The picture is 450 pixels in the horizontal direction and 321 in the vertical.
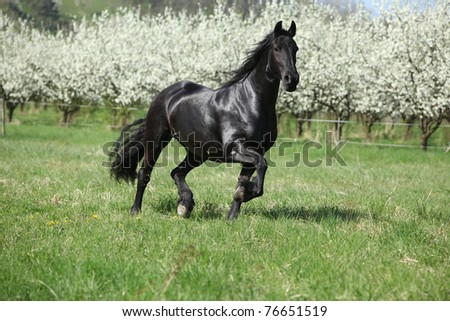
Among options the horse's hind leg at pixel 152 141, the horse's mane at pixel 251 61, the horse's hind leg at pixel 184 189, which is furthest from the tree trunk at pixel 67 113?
the horse's mane at pixel 251 61

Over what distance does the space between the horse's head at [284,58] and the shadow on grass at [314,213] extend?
61.8 inches

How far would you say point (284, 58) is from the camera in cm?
541

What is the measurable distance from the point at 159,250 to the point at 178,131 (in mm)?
2268

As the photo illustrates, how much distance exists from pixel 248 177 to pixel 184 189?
966 millimetres

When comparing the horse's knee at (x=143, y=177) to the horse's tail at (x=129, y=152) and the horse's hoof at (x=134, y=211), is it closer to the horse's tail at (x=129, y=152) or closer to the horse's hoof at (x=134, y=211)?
the horse's hoof at (x=134, y=211)

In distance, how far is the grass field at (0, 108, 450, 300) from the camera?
3.60 meters

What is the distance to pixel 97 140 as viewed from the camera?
1934 cm

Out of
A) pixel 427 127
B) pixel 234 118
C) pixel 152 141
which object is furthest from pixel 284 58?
pixel 427 127

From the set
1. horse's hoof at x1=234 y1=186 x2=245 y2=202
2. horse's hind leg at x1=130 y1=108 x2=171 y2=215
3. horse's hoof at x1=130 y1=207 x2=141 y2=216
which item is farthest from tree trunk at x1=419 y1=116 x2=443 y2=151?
horse's hoof at x1=234 y1=186 x2=245 y2=202

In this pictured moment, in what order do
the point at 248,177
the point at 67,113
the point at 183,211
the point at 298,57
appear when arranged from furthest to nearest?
the point at 67,113, the point at 298,57, the point at 183,211, the point at 248,177

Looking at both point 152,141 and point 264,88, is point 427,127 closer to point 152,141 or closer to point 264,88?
point 152,141

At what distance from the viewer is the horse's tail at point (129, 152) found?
7418mm

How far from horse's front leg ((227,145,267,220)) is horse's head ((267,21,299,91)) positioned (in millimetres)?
790

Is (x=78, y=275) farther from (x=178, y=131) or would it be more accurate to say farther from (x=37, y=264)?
(x=178, y=131)
